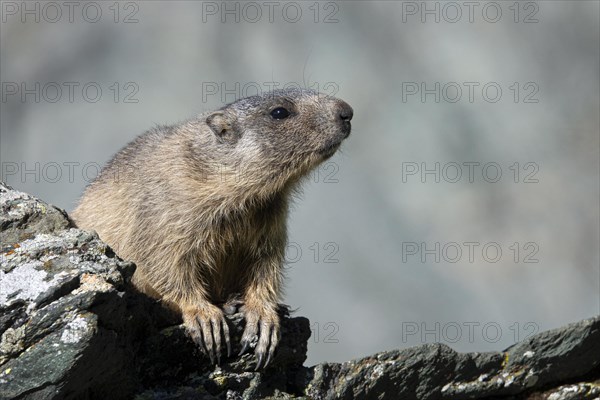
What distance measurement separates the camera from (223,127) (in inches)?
290

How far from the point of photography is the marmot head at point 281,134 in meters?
7.08

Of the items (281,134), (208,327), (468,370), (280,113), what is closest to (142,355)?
(208,327)

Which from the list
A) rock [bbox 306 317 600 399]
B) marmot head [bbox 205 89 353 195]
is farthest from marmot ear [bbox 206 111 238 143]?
rock [bbox 306 317 600 399]

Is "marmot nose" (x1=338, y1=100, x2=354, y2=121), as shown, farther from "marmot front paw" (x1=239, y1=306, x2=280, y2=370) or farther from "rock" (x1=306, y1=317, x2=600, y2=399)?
"rock" (x1=306, y1=317, x2=600, y2=399)

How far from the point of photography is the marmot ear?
7.36m

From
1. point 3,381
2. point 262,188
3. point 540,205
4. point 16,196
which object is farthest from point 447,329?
point 3,381

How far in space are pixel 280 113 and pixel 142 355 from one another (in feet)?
8.73

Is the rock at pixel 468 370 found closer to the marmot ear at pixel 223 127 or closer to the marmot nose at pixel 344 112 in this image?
the marmot nose at pixel 344 112

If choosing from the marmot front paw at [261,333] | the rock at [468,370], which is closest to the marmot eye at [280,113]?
the marmot front paw at [261,333]

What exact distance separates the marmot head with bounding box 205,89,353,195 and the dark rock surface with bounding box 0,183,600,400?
124 centimetres

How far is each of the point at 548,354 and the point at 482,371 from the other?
18.0 inches

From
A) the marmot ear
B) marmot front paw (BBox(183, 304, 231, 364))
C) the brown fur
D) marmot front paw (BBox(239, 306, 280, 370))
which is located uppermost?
the marmot ear

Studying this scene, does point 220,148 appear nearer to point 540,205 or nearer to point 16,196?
point 16,196

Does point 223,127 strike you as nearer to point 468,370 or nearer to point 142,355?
point 142,355
